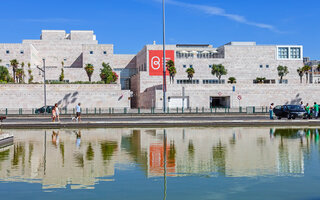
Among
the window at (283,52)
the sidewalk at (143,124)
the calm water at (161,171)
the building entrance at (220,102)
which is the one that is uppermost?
the window at (283,52)

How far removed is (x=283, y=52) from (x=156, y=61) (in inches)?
1236

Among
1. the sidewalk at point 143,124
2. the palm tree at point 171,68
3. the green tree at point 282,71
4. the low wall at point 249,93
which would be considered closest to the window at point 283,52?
the green tree at point 282,71

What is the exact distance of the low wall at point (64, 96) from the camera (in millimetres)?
69938

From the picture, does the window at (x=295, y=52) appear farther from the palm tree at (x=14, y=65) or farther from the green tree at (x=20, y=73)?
the palm tree at (x=14, y=65)

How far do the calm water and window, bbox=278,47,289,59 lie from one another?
82.8m

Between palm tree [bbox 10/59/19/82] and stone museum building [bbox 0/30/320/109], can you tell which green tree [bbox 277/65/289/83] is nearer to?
stone museum building [bbox 0/30/320/109]

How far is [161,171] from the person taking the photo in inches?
434

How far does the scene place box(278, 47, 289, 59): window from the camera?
9556cm

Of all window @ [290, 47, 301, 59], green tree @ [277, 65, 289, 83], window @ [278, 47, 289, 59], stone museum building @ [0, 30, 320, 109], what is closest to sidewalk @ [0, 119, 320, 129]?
stone museum building @ [0, 30, 320, 109]

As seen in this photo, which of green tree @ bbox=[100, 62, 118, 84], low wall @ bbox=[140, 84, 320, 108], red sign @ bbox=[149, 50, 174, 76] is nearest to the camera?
low wall @ bbox=[140, 84, 320, 108]

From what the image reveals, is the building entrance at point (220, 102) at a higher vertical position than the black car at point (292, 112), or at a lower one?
higher

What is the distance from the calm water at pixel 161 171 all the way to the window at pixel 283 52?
8277cm

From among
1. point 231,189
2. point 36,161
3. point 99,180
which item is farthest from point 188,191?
point 36,161

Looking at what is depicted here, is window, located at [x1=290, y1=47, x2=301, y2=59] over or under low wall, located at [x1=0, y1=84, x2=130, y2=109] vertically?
over
